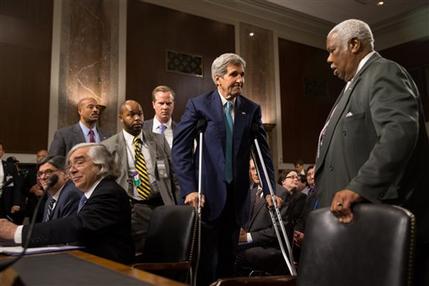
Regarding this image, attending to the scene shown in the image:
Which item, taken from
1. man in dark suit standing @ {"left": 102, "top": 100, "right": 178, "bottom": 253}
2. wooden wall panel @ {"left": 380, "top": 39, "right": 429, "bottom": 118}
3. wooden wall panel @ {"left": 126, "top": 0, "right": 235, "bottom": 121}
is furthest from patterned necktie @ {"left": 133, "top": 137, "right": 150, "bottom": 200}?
wooden wall panel @ {"left": 380, "top": 39, "right": 429, "bottom": 118}

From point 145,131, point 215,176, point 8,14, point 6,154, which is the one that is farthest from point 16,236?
point 8,14

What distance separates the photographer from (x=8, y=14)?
6012 mm

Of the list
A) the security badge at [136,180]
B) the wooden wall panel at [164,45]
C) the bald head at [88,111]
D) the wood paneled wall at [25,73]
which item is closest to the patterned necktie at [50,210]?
the security badge at [136,180]

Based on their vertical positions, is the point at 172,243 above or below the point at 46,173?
below

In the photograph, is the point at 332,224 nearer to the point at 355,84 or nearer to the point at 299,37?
the point at 355,84

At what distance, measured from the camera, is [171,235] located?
2.08m

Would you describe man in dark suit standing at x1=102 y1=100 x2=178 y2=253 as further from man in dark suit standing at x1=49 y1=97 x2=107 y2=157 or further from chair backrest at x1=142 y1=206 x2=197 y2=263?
chair backrest at x1=142 y1=206 x2=197 y2=263

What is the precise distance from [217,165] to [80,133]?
5.90ft

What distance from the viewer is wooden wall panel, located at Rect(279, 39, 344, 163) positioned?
9156 mm

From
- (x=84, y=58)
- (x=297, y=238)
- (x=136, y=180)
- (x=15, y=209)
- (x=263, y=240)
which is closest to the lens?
(x=136, y=180)

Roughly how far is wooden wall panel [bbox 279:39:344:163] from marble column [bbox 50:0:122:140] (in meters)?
3.80

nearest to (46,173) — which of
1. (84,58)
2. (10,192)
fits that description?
(10,192)

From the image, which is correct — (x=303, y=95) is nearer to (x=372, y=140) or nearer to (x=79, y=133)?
(x=79, y=133)

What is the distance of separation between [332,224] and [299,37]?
8.83 metres
